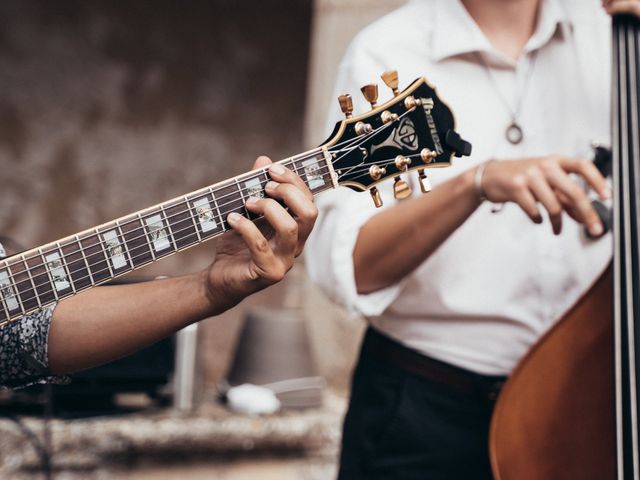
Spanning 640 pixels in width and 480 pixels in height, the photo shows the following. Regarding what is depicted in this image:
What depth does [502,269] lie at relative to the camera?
4.79 feet

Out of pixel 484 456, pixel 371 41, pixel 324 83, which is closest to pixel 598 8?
pixel 371 41

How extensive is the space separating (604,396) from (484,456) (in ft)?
0.77

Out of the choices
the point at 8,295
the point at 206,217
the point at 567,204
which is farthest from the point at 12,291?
the point at 567,204

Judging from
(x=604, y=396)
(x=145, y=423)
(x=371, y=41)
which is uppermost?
(x=371, y=41)

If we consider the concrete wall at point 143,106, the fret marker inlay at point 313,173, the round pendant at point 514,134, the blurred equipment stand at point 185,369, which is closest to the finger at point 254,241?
the fret marker inlay at point 313,173

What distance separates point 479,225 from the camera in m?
1.49

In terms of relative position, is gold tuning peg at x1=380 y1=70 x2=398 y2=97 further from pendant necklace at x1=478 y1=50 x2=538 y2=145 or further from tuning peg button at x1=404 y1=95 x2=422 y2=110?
pendant necklace at x1=478 y1=50 x2=538 y2=145

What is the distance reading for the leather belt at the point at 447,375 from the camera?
1.45 metres

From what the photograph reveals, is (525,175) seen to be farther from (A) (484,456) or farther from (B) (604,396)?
(A) (484,456)

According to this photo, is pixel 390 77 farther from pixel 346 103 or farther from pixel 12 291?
pixel 12 291

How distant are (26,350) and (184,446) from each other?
1916 mm

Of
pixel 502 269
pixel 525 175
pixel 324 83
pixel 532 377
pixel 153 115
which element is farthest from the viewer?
pixel 153 115

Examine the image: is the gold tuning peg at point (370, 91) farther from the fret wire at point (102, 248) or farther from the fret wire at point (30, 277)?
the fret wire at point (30, 277)

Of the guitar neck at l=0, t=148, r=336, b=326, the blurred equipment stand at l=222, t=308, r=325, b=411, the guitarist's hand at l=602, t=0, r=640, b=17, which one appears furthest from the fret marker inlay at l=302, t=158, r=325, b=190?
the blurred equipment stand at l=222, t=308, r=325, b=411
